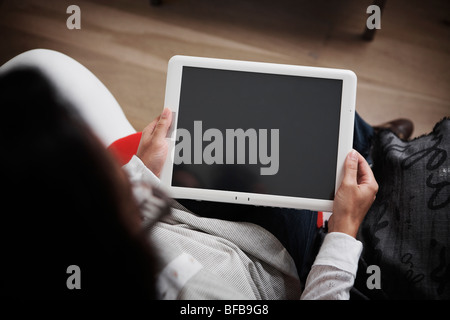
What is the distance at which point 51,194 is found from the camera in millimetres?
416

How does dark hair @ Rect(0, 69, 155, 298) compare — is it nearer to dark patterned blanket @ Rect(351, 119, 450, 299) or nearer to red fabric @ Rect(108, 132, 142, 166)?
red fabric @ Rect(108, 132, 142, 166)

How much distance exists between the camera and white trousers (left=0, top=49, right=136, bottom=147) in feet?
2.66

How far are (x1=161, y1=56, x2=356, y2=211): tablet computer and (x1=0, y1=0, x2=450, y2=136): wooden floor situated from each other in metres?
0.59

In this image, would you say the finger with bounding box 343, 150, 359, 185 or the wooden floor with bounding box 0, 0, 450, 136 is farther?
the wooden floor with bounding box 0, 0, 450, 136

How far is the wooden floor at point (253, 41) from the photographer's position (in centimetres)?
123

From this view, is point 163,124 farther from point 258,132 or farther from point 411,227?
point 411,227

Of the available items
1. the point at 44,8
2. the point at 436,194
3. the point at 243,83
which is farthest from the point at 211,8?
the point at 436,194

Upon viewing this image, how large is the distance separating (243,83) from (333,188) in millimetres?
256

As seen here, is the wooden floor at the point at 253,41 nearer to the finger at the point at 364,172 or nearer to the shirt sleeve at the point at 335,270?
the finger at the point at 364,172

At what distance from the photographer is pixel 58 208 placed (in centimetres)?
42

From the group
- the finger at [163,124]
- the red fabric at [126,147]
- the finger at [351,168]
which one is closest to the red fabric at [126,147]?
the red fabric at [126,147]

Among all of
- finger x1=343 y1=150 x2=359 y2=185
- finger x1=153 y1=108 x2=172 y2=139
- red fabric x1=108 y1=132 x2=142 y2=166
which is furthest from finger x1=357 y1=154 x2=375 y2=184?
red fabric x1=108 y1=132 x2=142 y2=166

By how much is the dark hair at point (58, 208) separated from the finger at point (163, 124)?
0.70 ft

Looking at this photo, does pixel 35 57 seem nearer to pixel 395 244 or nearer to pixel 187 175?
pixel 187 175
